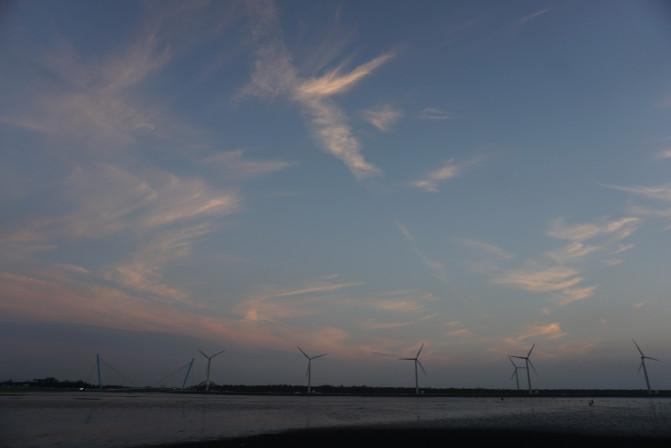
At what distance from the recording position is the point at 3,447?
1484 inches

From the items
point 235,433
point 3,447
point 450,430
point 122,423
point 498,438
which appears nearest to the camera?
point 3,447

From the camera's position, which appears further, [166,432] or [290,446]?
[166,432]

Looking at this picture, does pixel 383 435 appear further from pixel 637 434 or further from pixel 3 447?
pixel 3 447

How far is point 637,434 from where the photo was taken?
51188 mm

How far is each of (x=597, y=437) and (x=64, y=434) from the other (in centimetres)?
5208

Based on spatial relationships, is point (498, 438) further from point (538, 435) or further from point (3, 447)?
point (3, 447)

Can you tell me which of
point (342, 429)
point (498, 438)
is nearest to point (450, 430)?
point (498, 438)

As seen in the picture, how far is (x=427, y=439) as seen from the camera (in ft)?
144

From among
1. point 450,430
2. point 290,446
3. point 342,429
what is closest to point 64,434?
point 290,446

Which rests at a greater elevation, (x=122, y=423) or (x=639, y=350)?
(x=639, y=350)

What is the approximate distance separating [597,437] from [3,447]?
173 feet

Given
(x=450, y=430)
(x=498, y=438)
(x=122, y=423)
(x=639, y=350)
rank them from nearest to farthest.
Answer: (x=498, y=438) → (x=450, y=430) → (x=122, y=423) → (x=639, y=350)

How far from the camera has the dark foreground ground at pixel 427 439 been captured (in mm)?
40188

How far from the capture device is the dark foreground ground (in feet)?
132
